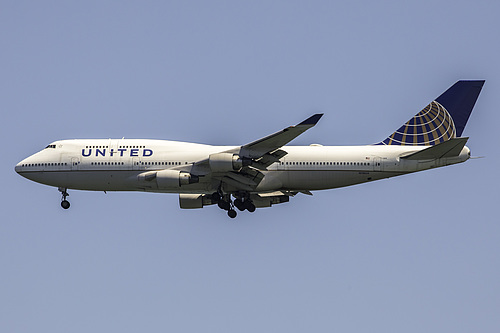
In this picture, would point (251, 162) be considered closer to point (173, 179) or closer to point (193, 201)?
point (173, 179)

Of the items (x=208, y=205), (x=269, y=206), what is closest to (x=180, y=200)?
(x=208, y=205)

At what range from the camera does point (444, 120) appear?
5356 cm

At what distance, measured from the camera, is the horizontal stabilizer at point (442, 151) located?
47750mm

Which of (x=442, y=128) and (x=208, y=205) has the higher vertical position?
(x=442, y=128)

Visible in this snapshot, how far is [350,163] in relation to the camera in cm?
5041

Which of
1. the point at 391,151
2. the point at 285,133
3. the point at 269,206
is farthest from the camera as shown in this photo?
the point at 269,206

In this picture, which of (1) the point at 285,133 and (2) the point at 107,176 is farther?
(2) the point at 107,176

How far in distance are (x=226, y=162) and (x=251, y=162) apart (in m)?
1.34

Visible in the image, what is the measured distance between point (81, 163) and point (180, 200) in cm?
634

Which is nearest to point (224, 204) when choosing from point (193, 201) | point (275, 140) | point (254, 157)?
point (193, 201)

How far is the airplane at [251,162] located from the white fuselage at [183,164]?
5 centimetres

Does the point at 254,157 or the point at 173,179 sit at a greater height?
the point at 254,157

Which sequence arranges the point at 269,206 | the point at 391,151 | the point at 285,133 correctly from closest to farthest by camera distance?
the point at 285,133 < the point at 391,151 < the point at 269,206

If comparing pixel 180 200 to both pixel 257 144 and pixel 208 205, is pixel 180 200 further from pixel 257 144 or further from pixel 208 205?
pixel 257 144
